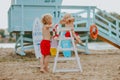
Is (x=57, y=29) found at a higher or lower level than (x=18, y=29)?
higher

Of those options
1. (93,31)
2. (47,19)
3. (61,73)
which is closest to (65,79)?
(61,73)

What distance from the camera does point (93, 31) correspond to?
14945mm

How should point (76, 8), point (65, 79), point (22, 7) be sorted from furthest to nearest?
1. point (76, 8)
2. point (22, 7)
3. point (65, 79)

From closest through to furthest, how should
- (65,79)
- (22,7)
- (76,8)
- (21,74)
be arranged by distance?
1. (65,79)
2. (21,74)
3. (22,7)
4. (76,8)

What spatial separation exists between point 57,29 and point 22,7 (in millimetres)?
6112

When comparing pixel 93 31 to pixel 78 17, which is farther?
pixel 78 17

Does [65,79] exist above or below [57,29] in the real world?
below

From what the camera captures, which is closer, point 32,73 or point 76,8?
point 32,73

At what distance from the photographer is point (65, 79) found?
25.5ft

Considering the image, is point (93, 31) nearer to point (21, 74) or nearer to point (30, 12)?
point (30, 12)

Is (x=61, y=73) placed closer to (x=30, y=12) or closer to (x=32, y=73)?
(x=32, y=73)

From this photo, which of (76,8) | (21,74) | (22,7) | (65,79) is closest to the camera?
(65,79)

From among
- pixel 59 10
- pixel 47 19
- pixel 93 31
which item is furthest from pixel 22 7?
pixel 47 19

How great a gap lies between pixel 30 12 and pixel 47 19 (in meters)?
6.28
